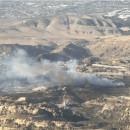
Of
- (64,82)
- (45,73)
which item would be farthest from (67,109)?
(45,73)

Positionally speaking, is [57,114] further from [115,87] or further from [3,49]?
[3,49]

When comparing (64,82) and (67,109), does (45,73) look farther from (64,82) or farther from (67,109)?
(67,109)

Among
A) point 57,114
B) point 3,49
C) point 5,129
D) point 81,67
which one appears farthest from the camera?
point 3,49

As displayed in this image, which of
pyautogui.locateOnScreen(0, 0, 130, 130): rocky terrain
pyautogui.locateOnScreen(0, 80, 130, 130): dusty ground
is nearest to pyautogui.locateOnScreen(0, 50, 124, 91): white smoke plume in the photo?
pyautogui.locateOnScreen(0, 0, 130, 130): rocky terrain

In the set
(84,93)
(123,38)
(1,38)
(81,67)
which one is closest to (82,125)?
(84,93)

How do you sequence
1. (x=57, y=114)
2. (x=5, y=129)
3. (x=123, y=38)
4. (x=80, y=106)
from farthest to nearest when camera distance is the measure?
(x=123, y=38)
(x=80, y=106)
(x=57, y=114)
(x=5, y=129)

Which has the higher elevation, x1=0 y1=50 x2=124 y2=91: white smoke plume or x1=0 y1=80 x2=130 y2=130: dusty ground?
x1=0 y1=80 x2=130 y2=130: dusty ground

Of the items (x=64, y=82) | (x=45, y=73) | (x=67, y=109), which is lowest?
(x=45, y=73)

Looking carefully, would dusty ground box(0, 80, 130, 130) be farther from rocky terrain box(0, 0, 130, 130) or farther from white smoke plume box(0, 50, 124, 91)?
white smoke plume box(0, 50, 124, 91)

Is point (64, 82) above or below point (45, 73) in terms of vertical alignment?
above
